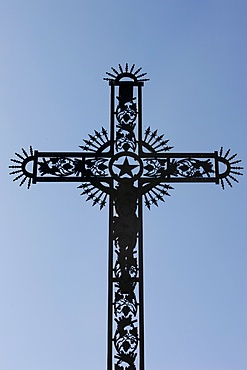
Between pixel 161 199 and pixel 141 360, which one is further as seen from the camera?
pixel 161 199

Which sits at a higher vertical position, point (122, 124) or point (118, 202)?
point (122, 124)

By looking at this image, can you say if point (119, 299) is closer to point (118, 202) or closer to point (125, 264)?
point (125, 264)

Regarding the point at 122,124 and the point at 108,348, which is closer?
the point at 108,348

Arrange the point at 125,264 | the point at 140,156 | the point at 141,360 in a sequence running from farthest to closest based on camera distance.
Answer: the point at 140,156 → the point at 125,264 → the point at 141,360

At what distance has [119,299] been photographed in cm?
599

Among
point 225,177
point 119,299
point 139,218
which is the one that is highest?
point 225,177

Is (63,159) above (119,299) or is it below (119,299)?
above

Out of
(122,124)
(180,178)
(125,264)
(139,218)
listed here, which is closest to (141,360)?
(125,264)

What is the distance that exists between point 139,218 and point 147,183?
35 centimetres

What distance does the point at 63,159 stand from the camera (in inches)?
263

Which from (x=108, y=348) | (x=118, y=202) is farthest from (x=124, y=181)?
(x=108, y=348)

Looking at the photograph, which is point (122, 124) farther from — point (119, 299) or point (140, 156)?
point (119, 299)

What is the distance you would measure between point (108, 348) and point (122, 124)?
2.05 meters

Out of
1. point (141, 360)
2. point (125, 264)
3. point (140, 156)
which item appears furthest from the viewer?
point (140, 156)
